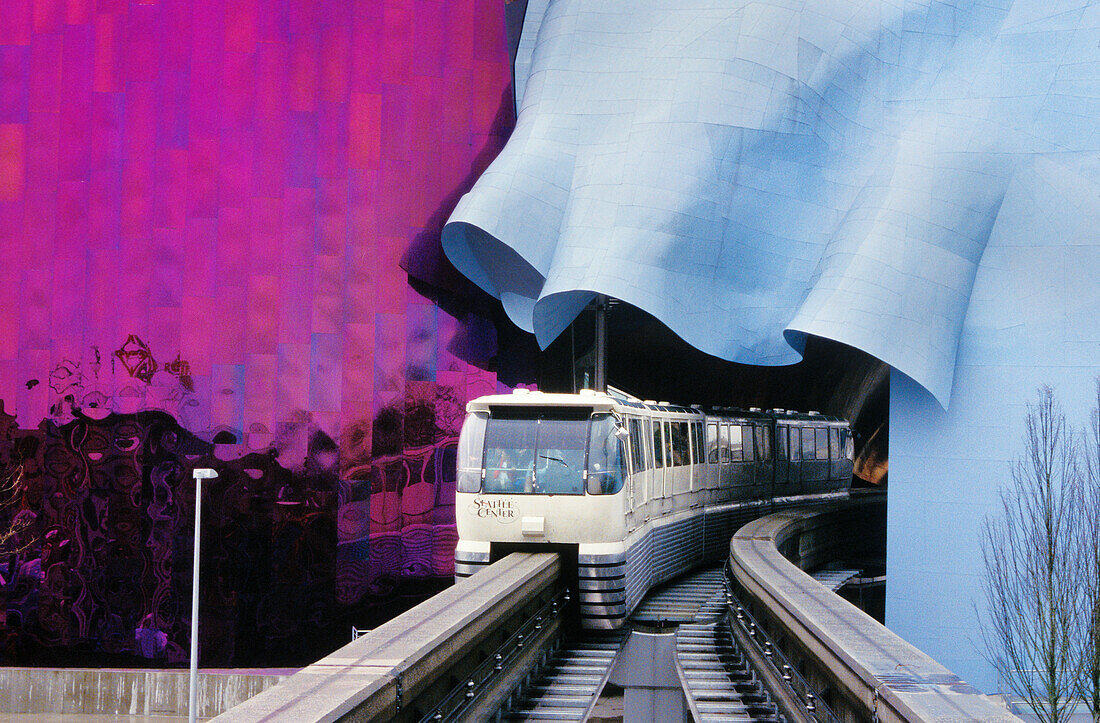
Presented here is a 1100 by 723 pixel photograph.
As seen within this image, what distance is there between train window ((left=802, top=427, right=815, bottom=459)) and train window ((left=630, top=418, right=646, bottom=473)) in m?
12.3

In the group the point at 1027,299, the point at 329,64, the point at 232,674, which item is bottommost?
the point at 232,674

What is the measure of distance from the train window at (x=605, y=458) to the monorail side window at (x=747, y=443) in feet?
31.5

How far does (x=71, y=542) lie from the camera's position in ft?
82.1

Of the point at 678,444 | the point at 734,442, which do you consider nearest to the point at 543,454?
the point at 678,444

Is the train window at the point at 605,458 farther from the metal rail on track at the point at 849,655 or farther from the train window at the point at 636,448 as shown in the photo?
the metal rail on track at the point at 849,655

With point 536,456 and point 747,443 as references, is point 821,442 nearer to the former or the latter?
point 747,443

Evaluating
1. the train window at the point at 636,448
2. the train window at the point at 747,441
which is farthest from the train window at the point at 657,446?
the train window at the point at 747,441

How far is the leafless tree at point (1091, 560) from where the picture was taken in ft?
64.1

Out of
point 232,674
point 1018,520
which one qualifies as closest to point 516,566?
point 1018,520

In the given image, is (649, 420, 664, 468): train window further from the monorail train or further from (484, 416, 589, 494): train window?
(484, 416, 589, 494): train window

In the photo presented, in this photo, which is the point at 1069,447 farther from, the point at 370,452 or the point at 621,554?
the point at 370,452

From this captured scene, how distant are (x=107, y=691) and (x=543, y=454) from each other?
15240mm

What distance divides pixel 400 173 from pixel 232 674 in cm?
1219

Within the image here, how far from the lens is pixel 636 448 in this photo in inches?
628
